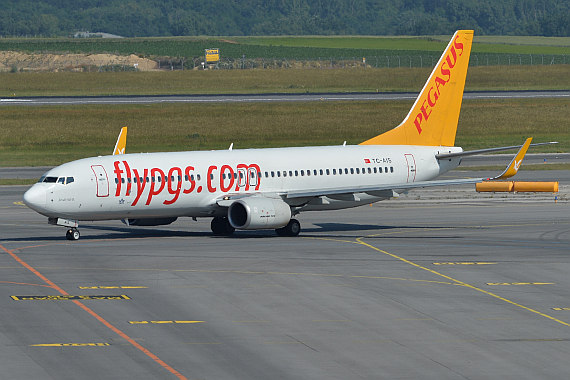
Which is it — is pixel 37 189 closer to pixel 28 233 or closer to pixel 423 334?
pixel 28 233

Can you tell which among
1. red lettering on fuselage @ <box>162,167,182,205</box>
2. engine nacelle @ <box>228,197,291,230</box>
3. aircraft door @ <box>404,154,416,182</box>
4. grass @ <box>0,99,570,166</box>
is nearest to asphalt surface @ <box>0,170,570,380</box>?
engine nacelle @ <box>228,197,291,230</box>

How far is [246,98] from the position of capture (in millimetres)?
143875

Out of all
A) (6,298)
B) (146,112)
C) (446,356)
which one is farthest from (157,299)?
(146,112)

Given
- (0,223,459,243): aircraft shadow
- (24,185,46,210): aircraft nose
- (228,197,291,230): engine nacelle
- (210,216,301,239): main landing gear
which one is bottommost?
(0,223,459,243): aircraft shadow

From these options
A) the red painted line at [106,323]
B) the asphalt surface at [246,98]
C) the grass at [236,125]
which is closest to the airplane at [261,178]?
the red painted line at [106,323]

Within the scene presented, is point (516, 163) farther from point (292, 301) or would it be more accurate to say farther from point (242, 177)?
point (292, 301)

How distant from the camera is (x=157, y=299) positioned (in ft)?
123

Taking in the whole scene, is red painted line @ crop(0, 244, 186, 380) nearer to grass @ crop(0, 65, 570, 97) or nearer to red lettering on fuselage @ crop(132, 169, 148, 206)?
red lettering on fuselage @ crop(132, 169, 148, 206)

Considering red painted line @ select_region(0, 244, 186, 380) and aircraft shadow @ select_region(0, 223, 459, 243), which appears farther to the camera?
aircraft shadow @ select_region(0, 223, 459, 243)

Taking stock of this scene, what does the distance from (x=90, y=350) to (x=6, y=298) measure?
29.0ft

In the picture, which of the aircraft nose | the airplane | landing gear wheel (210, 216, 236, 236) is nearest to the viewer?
the aircraft nose

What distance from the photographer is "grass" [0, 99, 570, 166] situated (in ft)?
336

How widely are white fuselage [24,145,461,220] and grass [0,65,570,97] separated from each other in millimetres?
100445

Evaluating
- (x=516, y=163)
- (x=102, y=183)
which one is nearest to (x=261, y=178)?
(x=102, y=183)
